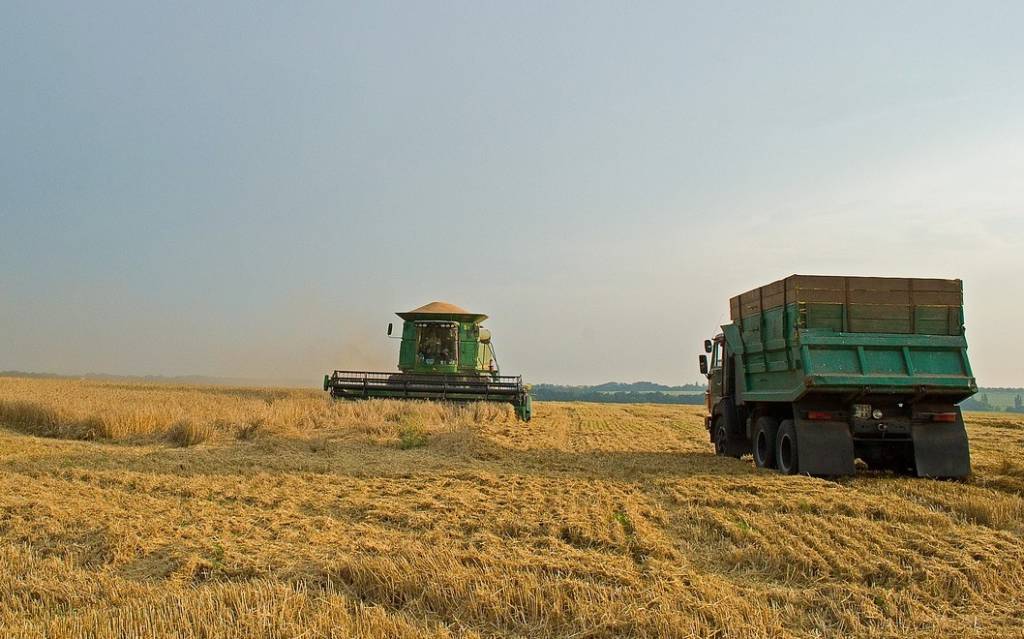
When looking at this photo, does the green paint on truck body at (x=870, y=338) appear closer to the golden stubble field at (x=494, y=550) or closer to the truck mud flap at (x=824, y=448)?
the truck mud flap at (x=824, y=448)

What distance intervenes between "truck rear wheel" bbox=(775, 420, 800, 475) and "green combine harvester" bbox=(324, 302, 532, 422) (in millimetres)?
10706

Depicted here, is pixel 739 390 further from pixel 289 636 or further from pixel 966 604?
pixel 289 636

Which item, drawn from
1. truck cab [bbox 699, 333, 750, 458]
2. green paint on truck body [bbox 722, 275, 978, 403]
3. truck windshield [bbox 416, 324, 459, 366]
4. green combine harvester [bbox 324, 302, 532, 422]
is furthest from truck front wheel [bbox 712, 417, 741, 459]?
truck windshield [bbox 416, 324, 459, 366]

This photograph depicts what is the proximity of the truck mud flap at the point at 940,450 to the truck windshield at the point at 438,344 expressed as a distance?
16932mm

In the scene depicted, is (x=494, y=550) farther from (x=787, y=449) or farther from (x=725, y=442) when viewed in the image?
(x=725, y=442)

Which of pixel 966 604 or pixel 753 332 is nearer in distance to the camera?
pixel 966 604

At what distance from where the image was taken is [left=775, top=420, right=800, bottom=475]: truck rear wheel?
10.8 meters

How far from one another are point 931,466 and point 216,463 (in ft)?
32.3

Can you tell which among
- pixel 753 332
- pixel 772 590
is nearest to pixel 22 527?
pixel 772 590

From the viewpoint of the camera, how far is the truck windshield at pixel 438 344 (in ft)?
85.3

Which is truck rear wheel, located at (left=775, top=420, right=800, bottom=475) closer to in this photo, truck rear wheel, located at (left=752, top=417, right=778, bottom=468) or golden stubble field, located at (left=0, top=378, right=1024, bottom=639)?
truck rear wheel, located at (left=752, top=417, right=778, bottom=468)

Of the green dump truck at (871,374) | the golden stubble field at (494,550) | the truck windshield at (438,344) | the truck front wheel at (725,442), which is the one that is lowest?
the golden stubble field at (494,550)

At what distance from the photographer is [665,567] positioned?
5.61m

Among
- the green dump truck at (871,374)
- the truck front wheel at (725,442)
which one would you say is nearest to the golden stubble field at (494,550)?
the green dump truck at (871,374)
